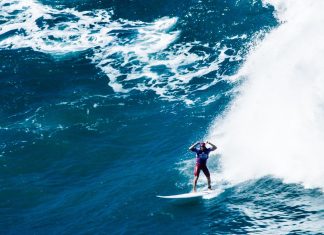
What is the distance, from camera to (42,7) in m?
51.1

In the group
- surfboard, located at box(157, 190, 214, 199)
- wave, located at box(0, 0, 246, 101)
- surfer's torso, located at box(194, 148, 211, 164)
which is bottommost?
surfboard, located at box(157, 190, 214, 199)

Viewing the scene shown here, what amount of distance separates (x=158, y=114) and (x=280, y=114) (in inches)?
391

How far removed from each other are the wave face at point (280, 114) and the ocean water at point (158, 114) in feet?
0.34

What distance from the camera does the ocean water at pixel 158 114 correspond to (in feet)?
77.3

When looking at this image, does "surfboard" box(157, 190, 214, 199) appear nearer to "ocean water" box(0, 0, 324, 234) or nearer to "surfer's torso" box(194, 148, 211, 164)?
"ocean water" box(0, 0, 324, 234)

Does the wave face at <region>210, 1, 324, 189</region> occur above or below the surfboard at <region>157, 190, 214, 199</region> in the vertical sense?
above

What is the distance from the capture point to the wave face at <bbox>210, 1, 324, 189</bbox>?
24891mm

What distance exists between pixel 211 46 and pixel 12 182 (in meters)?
21.0

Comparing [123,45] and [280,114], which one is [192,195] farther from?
[123,45]

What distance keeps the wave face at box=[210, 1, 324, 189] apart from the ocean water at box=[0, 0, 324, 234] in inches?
4.1

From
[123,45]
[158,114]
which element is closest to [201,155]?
[158,114]

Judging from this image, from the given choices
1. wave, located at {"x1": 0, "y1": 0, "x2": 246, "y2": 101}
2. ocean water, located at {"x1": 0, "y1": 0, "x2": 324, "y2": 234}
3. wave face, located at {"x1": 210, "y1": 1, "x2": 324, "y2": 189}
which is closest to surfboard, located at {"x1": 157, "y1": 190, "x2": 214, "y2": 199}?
ocean water, located at {"x1": 0, "y1": 0, "x2": 324, "y2": 234}

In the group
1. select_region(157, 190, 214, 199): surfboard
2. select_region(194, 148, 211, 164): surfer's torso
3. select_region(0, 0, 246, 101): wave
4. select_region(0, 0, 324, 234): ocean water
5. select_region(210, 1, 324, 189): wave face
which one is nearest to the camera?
select_region(0, 0, 324, 234): ocean water

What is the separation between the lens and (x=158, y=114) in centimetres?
3594
